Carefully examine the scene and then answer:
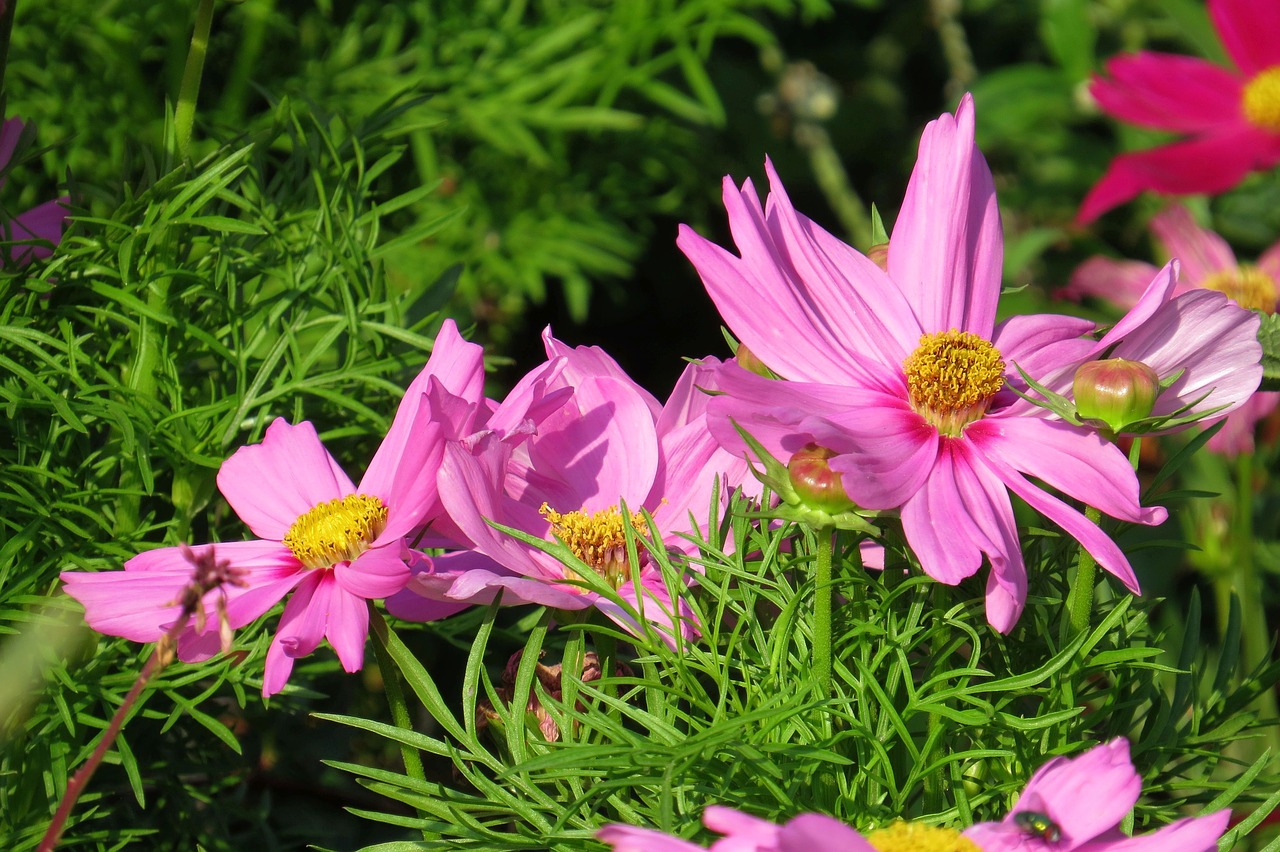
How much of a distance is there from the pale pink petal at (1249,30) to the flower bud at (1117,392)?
649 millimetres

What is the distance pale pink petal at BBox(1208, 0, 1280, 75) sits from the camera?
87 centimetres

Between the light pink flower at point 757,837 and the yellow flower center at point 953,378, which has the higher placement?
the yellow flower center at point 953,378

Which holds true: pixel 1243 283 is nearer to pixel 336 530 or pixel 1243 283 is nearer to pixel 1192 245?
pixel 1192 245

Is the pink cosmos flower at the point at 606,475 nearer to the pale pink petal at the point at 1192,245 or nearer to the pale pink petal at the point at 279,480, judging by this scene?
the pale pink petal at the point at 279,480

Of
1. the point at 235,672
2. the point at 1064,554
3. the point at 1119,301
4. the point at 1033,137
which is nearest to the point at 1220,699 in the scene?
the point at 1064,554

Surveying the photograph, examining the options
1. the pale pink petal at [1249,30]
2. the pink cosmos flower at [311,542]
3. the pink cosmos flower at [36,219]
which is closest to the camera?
the pink cosmos flower at [311,542]

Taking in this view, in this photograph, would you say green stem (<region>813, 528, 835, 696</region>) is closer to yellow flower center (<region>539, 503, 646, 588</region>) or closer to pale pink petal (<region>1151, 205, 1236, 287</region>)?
yellow flower center (<region>539, 503, 646, 588</region>)

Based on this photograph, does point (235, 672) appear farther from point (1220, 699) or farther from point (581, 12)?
point (581, 12)

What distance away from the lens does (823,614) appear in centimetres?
33

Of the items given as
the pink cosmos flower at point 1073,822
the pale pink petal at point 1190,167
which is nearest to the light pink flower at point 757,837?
the pink cosmos flower at point 1073,822

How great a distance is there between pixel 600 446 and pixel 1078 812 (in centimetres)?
19

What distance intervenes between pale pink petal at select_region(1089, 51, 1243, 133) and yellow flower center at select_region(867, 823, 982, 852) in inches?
24.4

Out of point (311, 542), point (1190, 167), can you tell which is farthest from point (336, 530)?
point (1190, 167)

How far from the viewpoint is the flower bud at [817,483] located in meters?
0.32
